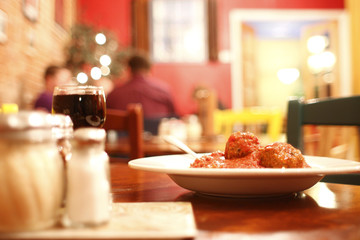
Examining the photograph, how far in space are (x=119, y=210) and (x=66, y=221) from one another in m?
0.08

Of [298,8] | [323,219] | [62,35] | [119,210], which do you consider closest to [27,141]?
[119,210]

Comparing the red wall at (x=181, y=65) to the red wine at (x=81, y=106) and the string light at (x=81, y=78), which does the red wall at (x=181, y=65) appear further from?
the red wine at (x=81, y=106)

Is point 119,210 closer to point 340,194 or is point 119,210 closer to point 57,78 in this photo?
point 340,194

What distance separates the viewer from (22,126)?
1.18 feet

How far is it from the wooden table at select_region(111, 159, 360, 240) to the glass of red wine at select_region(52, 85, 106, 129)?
0.49ft

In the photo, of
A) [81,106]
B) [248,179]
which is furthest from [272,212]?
[81,106]

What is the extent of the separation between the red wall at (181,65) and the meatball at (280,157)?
502 centimetres

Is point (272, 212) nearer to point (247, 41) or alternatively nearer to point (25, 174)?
point (25, 174)

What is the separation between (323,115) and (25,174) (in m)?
1.05

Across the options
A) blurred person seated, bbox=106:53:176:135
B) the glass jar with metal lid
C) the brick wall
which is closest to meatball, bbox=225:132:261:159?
the glass jar with metal lid

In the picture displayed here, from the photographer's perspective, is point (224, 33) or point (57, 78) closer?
point (57, 78)

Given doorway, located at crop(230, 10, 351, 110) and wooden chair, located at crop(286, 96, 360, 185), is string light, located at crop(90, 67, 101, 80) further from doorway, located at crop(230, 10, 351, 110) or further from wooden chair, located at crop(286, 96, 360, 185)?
wooden chair, located at crop(286, 96, 360, 185)

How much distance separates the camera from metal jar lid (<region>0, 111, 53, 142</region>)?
1.18 ft

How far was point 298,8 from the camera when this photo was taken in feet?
19.6
